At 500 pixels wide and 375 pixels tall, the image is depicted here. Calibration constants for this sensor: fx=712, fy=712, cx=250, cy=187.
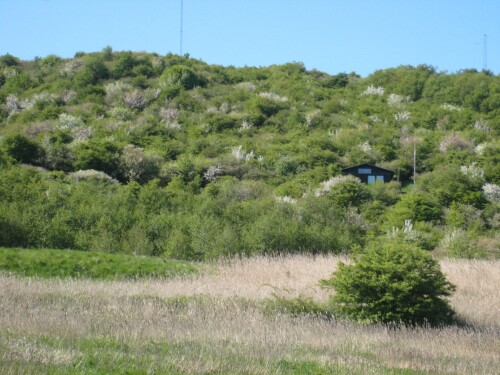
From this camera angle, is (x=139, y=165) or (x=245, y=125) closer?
(x=139, y=165)

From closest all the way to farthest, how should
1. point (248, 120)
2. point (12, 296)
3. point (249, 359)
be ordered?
point (249, 359)
point (12, 296)
point (248, 120)

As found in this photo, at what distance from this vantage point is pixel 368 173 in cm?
5244

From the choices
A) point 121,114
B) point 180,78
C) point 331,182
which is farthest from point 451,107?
point 121,114

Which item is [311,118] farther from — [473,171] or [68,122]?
[68,122]

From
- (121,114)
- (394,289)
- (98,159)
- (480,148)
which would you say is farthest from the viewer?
(121,114)

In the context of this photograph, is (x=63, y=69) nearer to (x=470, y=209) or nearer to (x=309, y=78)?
(x=309, y=78)

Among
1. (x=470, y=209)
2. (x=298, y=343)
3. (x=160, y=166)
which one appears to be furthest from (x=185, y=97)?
(x=298, y=343)

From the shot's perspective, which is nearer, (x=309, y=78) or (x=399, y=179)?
(x=399, y=179)

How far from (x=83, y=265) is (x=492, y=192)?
32958 mm

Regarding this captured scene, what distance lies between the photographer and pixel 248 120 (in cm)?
6762

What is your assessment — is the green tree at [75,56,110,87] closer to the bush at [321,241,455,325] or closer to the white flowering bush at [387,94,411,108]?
the white flowering bush at [387,94,411,108]

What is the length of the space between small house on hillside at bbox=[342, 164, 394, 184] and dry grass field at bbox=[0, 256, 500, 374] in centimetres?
2895

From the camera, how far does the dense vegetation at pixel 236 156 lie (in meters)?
35.9

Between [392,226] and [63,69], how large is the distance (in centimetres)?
5053
